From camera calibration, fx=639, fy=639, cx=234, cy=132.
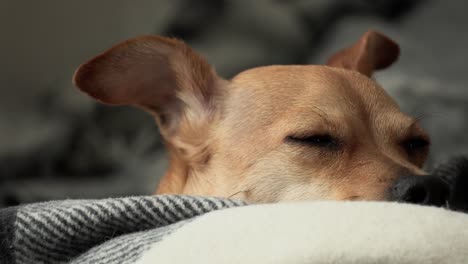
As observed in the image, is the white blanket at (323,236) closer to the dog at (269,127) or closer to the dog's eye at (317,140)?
the dog at (269,127)

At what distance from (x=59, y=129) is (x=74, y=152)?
83mm

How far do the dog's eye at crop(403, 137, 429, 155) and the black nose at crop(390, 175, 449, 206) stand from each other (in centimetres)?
30

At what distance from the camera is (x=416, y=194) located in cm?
97

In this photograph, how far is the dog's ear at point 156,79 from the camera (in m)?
1.26

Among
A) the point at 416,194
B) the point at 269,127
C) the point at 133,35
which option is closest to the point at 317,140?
the point at 269,127

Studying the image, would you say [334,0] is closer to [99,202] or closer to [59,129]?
[59,129]

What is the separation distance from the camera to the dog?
1098 mm

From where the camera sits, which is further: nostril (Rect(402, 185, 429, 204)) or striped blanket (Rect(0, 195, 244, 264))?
nostril (Rect(402, 185, 429, 204))

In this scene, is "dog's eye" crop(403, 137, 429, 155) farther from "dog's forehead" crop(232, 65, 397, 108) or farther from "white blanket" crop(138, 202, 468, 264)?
"white blanket" crop(138, 202, 468, 264)

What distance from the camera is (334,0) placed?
2191 millimetres

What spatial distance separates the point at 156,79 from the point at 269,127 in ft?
0.99

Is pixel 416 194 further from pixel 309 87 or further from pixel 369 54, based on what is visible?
pixel 369 54

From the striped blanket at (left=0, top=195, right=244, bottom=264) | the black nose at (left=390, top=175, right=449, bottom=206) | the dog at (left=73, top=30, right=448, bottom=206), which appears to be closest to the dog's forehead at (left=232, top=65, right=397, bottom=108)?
the dog at (left=73, top=30, right=448, bottom=206)

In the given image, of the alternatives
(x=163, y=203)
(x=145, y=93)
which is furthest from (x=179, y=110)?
(x=163, y=203)
